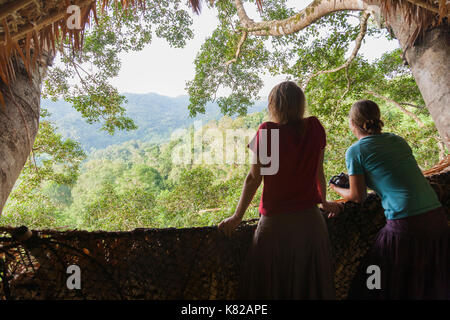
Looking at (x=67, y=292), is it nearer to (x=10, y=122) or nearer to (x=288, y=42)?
(x=10, y=122)

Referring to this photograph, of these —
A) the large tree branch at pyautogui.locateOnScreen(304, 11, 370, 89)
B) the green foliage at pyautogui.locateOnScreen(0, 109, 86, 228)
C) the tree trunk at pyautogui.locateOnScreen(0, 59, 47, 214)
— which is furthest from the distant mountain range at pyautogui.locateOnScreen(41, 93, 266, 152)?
the tree trunk at pyautogui.locateOnScreen(0, 59, 47, 214)

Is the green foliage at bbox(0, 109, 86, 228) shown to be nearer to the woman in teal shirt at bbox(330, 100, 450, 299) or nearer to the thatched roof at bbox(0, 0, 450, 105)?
the thatched roof at bbox(0, 0, 450, 105)

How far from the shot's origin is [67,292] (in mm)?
872

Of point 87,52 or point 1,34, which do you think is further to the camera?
point 87,52

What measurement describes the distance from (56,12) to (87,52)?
4799 millimetres

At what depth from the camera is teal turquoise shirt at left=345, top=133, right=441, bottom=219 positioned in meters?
1.13

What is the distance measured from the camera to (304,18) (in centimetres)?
357

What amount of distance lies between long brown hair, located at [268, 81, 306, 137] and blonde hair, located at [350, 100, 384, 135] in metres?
0.37

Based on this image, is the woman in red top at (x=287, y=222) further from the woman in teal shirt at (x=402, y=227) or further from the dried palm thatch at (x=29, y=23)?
the dried palm thatch at (x=29, y=23)

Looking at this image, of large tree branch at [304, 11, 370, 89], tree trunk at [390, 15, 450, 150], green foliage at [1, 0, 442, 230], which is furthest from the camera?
green foliage at [1, 0, 442, 230]

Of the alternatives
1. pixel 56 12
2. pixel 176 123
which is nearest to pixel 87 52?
pixel 56 12

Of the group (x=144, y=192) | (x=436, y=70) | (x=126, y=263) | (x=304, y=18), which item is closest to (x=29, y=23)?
(x=126, y=263)
